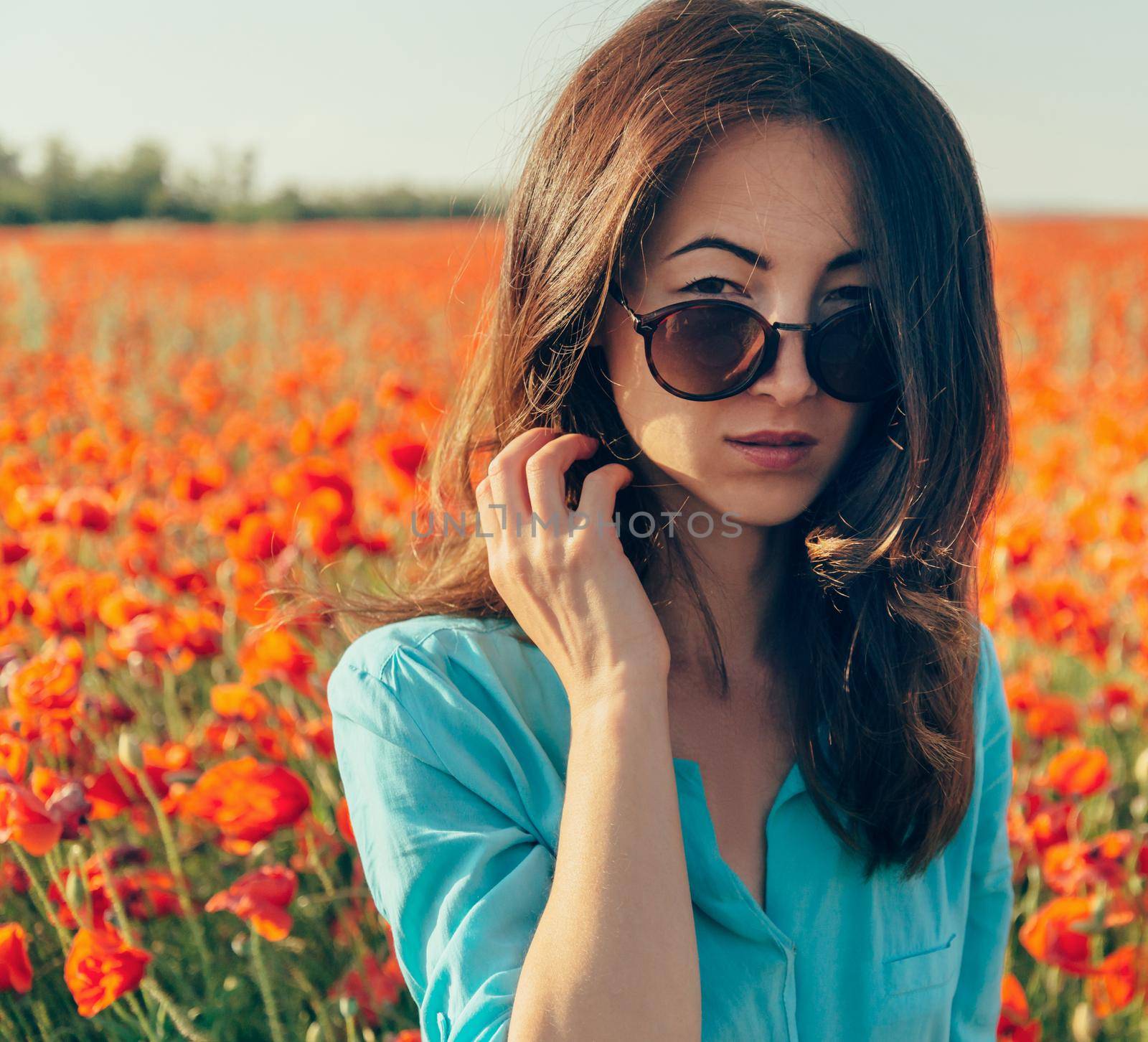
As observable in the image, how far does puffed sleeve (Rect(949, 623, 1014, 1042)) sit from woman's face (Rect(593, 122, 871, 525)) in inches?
19.1

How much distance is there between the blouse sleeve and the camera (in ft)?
3.31

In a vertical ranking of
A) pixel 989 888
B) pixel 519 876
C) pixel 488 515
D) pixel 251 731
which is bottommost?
pixel 251 731

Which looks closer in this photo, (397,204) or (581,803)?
(581,803)

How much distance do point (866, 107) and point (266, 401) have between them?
4.12 m

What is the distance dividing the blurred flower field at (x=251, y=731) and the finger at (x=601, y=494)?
390 millimetres

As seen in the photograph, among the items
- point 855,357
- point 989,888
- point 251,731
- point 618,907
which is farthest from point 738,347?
point 251,731

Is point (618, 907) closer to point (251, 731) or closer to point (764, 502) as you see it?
point (764, 502)

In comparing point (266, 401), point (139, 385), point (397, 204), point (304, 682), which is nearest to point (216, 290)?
point (139, 385)

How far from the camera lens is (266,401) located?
4.95 meters

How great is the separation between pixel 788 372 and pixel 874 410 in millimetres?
205

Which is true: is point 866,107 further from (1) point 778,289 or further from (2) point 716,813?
(2) point 716,813

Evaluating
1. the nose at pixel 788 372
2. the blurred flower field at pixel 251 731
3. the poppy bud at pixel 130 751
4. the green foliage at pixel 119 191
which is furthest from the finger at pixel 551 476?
the green foliage at pixel 119 191

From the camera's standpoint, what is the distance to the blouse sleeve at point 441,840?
1008mm

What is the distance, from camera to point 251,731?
2207 millimetres
